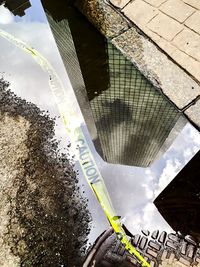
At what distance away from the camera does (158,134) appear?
12.8ft

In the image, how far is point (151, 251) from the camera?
10.2ft

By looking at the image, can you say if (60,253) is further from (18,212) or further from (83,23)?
(83,23)

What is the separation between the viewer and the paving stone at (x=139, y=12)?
456cm

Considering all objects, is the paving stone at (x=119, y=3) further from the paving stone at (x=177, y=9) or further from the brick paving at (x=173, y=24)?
the paving stone at (x=177, y=9)

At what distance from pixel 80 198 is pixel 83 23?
257 centimetres

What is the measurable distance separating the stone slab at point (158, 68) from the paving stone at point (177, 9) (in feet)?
1.69

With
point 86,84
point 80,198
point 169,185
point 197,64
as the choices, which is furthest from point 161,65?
point 80,198

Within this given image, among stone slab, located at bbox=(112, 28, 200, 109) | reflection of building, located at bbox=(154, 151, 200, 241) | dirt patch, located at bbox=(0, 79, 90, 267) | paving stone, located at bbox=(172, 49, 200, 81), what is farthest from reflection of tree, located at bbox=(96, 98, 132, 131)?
reflection of building, located at bbox=(154, 151, 200, 241)

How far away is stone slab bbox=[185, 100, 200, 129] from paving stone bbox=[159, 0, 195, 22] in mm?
1320

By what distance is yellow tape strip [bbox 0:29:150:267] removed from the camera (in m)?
3.31

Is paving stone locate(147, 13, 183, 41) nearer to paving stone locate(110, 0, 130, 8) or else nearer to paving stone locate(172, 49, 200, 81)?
paving stone locate(172, 49, 200, 81)

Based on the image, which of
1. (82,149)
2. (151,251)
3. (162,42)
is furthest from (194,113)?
(151,251)

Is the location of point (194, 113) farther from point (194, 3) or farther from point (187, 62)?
point (194, 3)

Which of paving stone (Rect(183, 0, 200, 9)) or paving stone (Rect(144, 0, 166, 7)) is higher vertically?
paving stone (Rect(144, 0, 166, 7))
